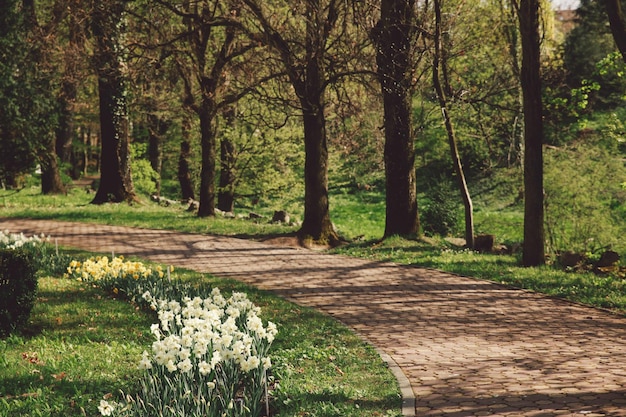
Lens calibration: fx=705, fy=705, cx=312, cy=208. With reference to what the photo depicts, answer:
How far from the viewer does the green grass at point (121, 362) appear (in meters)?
6.44

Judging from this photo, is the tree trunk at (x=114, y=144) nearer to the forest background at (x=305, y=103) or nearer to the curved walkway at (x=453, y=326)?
the forest background at (x=305, y=103)

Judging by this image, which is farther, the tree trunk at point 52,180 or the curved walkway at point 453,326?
the tree trunk at point 52,180

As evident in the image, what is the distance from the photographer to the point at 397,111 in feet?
53.1

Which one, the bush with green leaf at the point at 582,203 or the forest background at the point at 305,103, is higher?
the forest background at the point at 305,103

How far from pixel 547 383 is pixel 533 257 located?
283 inches

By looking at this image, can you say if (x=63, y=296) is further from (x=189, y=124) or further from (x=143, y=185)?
(x=143, y=185)

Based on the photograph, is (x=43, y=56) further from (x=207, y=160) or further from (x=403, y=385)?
(x=403, y=385)

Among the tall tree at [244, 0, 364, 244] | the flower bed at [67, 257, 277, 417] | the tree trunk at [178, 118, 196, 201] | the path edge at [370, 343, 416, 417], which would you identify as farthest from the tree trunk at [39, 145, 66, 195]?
the path edge at [370, 343, 416, 417]

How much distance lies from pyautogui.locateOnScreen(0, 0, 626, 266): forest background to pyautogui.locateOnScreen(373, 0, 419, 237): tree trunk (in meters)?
0.07

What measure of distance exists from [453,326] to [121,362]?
4.39m

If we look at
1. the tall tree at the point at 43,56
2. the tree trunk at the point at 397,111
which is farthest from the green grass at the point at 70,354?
the tall tree at the point at 43,56

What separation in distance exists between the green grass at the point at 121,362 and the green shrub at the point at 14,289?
8.2 inches

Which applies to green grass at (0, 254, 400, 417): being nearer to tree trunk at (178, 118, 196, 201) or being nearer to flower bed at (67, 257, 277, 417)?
flower bed at (67, 257, 277, 417)

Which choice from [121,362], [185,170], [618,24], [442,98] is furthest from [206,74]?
[121,362]
